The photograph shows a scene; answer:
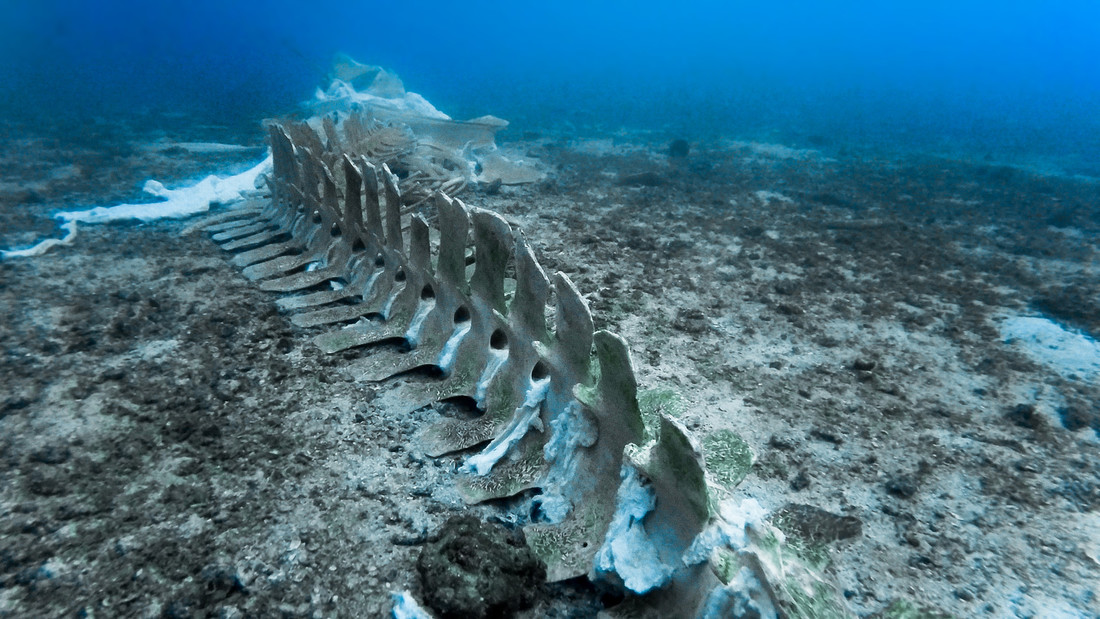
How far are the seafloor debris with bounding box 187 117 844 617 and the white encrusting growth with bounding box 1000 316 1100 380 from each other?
343cm

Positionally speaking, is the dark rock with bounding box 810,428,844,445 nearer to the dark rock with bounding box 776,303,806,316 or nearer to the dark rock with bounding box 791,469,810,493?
the dark rock with bounding box 791,469,810,493

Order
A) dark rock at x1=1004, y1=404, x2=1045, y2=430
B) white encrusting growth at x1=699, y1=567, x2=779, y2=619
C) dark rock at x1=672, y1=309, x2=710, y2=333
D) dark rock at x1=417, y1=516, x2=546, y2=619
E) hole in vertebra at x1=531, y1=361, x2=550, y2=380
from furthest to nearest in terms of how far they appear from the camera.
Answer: dark rock at x1=672, y1=309, x2=710, y2=333, dark rock at x1=1004, y1=404, x2=1045, y2=430, hole in vertebra at x1=531, y1=361, x2=550, y2=380, dark rock at x1=417, y1=516, x2=546, y2=619, white encrusting growth at x1=699, y1=567, x2=779, y2=619

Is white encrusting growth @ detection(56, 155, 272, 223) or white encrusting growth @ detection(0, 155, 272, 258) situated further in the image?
white encrusting growth @ detection(56, 155, 272, 223)

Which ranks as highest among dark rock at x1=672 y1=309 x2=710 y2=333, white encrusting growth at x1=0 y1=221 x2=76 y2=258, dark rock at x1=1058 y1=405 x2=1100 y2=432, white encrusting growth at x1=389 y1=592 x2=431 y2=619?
white encrusting growth at x1=0 y1=221 x2=76 y2=258

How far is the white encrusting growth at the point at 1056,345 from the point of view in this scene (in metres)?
4.38

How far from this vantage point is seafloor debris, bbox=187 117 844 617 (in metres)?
1.85

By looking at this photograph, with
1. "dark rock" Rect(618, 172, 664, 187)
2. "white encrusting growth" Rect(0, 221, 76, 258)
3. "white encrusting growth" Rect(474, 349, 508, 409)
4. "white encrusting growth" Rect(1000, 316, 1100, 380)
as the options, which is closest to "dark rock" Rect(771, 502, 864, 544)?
"white encrusting growth" Rect(474, 349, 508, 409)

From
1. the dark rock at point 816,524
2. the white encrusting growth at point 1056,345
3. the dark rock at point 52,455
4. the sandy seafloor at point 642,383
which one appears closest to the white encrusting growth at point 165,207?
the sandy seafloor at point 642,383

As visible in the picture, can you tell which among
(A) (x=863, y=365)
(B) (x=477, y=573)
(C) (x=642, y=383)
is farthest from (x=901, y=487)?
(B) (x=477, y=573)

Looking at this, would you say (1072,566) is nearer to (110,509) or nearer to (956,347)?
(956,347)

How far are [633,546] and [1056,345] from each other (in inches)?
185

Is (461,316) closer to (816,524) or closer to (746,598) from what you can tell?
(816,524)

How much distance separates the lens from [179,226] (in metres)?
6.40

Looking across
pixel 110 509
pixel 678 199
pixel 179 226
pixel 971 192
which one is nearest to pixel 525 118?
pixel 678 199
